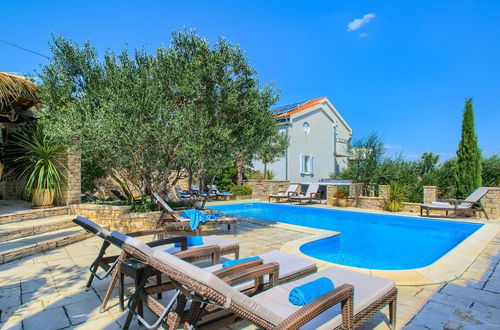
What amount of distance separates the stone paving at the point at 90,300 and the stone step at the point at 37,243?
0.16 metres

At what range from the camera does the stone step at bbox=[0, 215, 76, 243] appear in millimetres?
6266

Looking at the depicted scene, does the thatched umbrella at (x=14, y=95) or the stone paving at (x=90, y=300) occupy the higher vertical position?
the thatched umbrella at (x=14, y=95)

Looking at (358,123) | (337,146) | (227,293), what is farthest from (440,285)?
(358,123)

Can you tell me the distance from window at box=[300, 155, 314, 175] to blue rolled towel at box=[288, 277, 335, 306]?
2030cm

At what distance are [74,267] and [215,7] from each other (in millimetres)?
11691

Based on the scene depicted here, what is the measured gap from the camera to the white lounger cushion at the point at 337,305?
7.72 ft

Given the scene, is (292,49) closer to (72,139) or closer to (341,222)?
(341,222)

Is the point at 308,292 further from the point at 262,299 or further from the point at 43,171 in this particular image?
the point at 43,171

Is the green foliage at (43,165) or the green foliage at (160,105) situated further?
the green foliage at (43,165)

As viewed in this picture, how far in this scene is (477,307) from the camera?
3.50 metres

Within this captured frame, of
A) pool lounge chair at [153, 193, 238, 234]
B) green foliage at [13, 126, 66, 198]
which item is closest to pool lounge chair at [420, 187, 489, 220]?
pool lounge chair at [153, 193, 238, 234]

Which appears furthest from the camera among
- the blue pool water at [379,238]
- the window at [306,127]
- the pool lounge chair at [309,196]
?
the window at [306,127]

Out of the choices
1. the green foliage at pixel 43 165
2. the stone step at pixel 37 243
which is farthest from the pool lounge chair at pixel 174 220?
the green foliage at pixel 43 165

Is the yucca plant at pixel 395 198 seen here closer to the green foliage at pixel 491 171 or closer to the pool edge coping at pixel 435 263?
the pool edge coping at pixel 435 263
